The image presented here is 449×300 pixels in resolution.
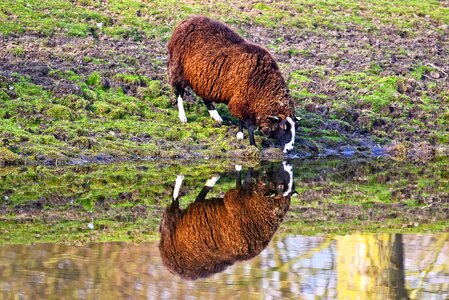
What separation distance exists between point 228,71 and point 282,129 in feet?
5.14

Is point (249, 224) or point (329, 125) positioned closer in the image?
point (249, 224)

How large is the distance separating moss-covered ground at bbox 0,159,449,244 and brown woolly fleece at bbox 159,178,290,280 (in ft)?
0.76

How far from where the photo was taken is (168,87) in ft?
62.2

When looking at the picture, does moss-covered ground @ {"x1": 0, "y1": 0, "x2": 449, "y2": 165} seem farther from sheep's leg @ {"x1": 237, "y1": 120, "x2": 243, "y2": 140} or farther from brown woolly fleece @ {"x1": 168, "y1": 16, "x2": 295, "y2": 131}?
brown woolly fleece @ {"x1": 168, "y1": 16, "x2": 295, "y2": 131}

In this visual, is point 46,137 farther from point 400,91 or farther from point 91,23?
point 400,91

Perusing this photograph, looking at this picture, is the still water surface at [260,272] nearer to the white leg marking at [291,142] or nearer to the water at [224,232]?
the water at [224,232]

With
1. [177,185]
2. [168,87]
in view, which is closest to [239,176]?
[177,185]

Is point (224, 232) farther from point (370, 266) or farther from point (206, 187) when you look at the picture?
point (206, 187)

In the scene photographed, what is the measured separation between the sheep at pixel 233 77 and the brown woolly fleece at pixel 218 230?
11.4ft

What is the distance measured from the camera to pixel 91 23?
21922 millimetres

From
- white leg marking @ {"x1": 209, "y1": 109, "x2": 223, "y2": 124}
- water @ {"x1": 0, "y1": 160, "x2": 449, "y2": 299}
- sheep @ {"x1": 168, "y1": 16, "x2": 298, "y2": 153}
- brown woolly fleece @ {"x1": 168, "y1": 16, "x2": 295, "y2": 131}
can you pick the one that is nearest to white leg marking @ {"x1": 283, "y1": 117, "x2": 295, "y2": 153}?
sheep @ {"x1": 168, "y1": 16, "x2": 298, "y2": 153}

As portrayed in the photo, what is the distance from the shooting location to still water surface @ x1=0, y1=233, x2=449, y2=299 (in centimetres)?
827

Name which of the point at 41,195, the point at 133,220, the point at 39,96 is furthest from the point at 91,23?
the point at 133,220

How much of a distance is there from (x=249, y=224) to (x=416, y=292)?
3242mm
